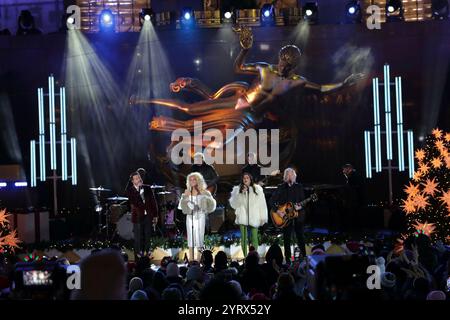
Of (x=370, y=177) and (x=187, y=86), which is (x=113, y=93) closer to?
(x=187, y=86)

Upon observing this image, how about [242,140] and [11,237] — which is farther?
[242,140]

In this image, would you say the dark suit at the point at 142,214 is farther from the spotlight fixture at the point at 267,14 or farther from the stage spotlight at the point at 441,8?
the stage spotlight at the point at 441,8

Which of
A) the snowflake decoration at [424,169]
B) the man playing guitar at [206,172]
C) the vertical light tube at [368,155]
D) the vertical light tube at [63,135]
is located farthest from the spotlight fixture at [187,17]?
the snowflake decoration at [424,169]

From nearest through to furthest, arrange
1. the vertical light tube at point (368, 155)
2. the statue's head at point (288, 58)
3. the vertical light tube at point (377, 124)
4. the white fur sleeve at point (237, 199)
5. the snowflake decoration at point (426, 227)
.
→ the snowflake decoration at point (426, 227) → the white fur sleeve at point (237, 199) → the vertical light tube at point (377, 124) → the vertical light tube at point (368, 155) → the statue's head at point (288, 58)

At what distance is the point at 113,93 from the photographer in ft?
54.2

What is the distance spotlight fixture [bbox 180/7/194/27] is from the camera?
16.2 m

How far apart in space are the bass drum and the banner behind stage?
3.46m

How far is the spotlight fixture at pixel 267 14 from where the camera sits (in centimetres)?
1614

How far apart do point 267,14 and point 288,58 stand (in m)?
1.10

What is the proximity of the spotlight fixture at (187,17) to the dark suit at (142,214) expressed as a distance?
6.11 m

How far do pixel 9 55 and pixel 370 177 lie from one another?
862 centimetres

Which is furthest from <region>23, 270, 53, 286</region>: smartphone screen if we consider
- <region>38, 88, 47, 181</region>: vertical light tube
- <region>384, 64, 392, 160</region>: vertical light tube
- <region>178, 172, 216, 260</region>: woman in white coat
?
<region>384, 64, 392, 160</region>: vertical light tube

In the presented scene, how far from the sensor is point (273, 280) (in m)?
6.67
